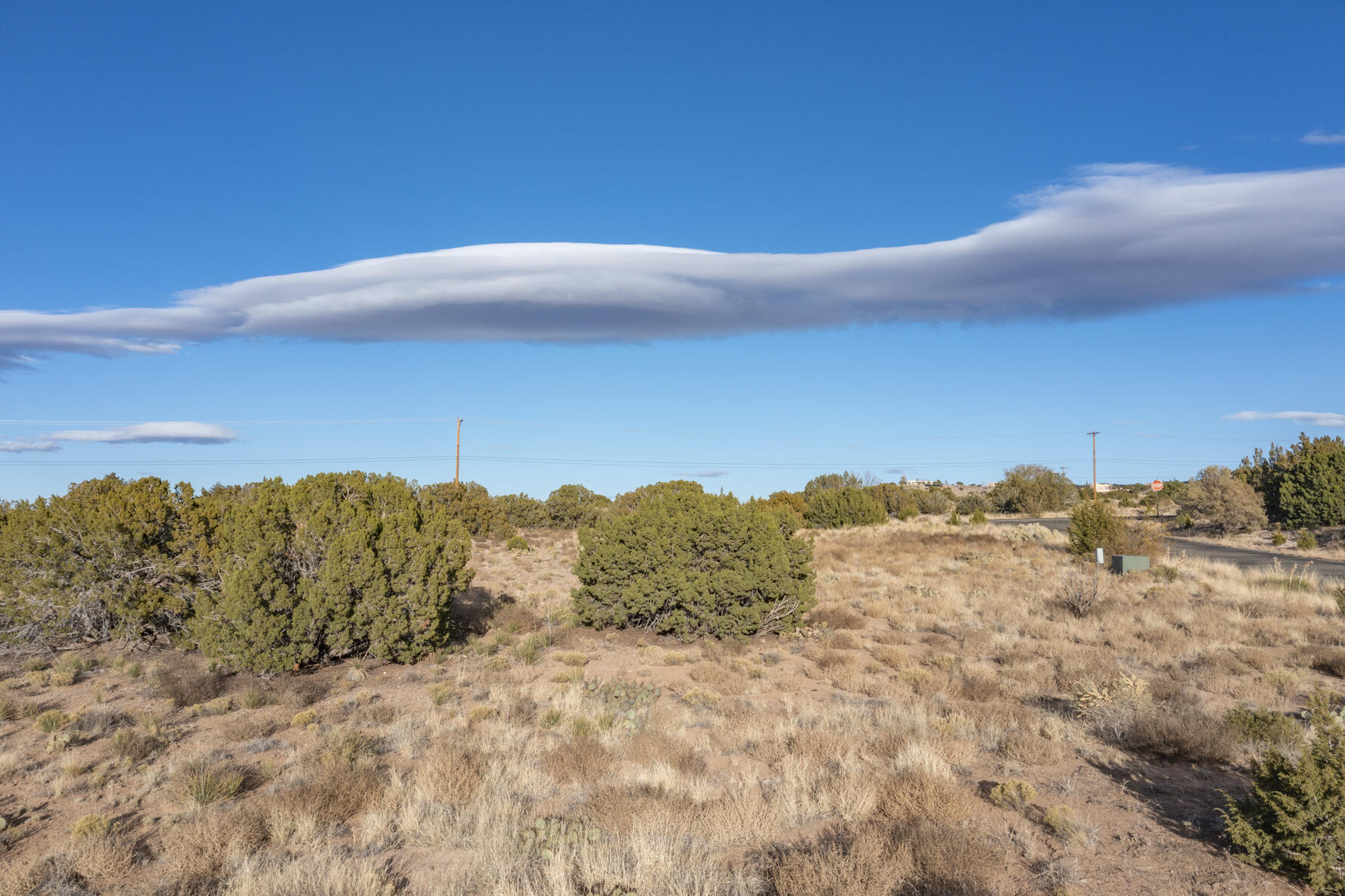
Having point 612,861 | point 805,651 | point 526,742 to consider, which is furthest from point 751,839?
point 805,651

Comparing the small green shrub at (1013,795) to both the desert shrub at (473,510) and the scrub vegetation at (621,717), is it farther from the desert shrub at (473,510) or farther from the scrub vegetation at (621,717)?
the desert shrub at (473,510)

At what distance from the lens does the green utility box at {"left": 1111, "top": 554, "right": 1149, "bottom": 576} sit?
23625 millimetres

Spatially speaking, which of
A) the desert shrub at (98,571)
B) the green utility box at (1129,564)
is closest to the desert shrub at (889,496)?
the green utility box at (1129,564)

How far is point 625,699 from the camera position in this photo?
34.8 ft

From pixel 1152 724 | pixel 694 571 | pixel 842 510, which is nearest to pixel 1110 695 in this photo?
pixel 1152 724

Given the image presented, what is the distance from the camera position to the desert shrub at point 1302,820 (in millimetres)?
5133

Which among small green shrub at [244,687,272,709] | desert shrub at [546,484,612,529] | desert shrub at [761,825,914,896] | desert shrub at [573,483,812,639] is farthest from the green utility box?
desert shrub at [546,484,612,529]

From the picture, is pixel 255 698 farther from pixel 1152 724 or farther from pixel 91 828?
pixel 1152 724

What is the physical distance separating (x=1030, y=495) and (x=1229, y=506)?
2680cm

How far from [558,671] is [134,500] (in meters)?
8.60

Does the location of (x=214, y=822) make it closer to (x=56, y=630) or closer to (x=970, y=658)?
(x=56, y=630)

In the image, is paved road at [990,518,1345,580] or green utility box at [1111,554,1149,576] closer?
green utility box at [1111,554,1149,576]

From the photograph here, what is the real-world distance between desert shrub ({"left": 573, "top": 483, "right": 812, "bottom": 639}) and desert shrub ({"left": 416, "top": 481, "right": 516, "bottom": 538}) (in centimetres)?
2203

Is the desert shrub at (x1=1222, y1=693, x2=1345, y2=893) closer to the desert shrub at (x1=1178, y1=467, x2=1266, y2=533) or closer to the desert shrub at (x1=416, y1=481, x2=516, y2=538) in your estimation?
the desert shrub at (x1=416, y1=481, x2=516, y2=538)
